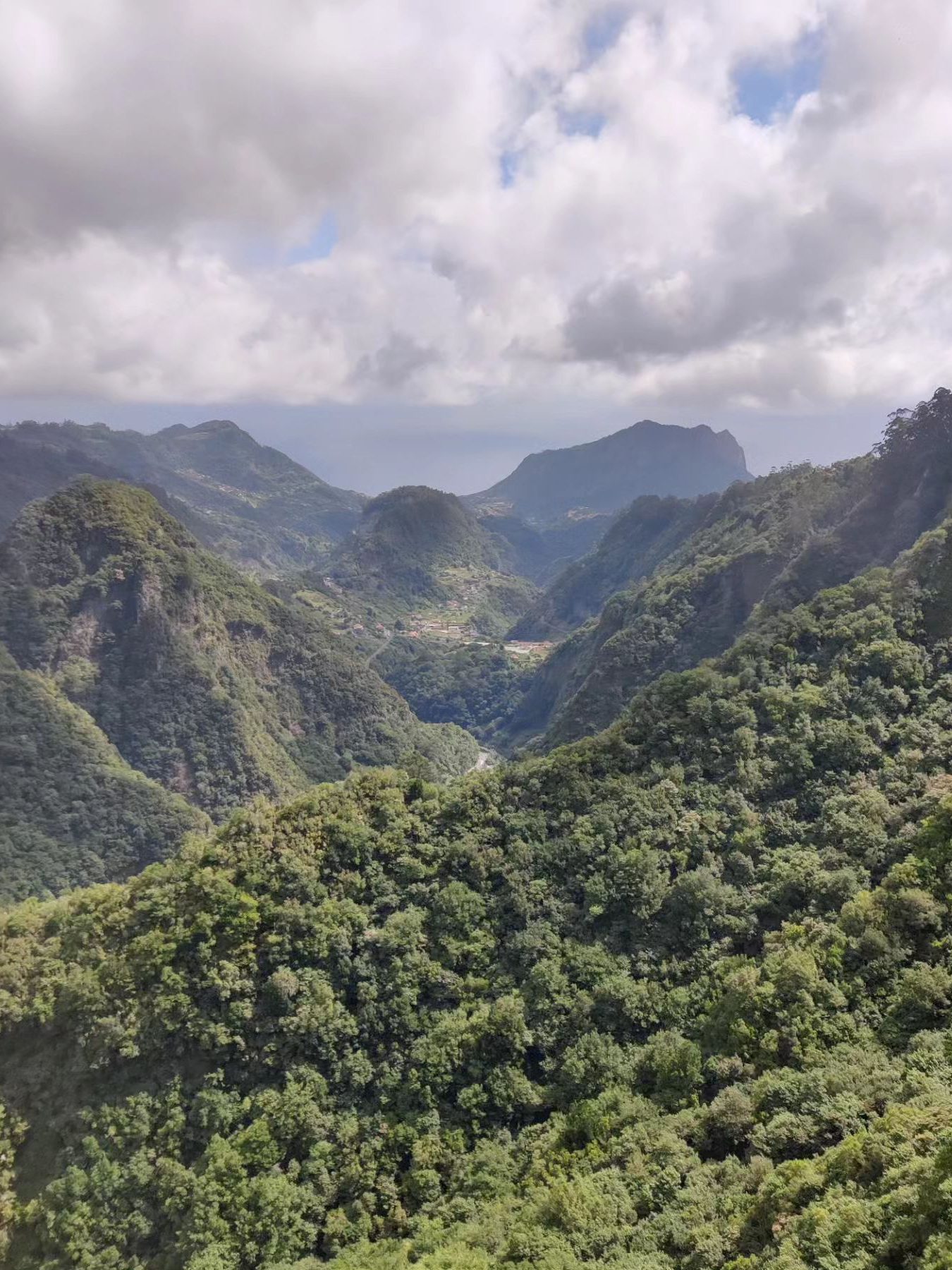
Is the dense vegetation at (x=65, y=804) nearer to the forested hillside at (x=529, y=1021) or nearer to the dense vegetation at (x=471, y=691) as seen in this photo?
the forested hillside at (x=529, y=1021)

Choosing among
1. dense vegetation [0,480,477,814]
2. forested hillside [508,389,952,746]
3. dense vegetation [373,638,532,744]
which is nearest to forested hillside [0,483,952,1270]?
forested hillside [508,389,952,746]

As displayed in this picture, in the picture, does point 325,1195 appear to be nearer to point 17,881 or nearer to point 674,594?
point 17,881

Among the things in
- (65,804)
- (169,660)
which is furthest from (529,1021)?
(169,660)

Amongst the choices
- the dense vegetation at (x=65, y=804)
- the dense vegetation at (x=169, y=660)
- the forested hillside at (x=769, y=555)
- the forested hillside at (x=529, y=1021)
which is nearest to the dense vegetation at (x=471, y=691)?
the dense vegetation at (x=169, y=660)

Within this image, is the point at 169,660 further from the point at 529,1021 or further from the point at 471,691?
the point at 529,1021

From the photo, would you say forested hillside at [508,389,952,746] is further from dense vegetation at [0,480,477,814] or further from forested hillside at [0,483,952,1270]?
forested hillside at [0,483,952,1270]

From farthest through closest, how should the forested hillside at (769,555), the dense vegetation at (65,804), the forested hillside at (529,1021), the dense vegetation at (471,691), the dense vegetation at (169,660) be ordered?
the dense vegetation at (471,691), the dense vegetation at (169,660), the dense vegetation at (65,804), the forested hillside at (769,555), the forested hillside at (529,1021)
